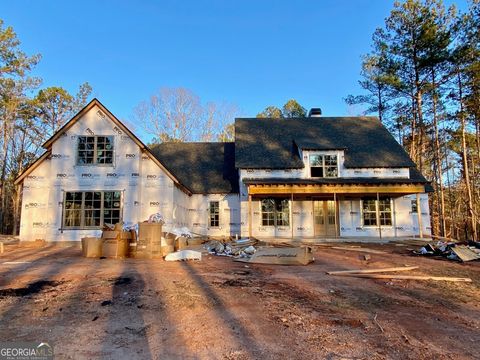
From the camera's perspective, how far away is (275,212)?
1956cm

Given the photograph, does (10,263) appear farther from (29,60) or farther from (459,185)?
(459,185)

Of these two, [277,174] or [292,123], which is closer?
[277,174]

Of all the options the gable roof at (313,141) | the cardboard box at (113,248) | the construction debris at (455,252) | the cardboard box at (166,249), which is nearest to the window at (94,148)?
the cardboard box at (113,248)

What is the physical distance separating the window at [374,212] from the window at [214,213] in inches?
331

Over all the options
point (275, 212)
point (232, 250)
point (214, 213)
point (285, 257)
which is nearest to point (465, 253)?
point (285, 257)

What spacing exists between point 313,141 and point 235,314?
671 inches

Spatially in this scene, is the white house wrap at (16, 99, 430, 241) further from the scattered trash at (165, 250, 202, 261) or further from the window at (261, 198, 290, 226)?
the scattered trash at (165, 250, 202, 261)

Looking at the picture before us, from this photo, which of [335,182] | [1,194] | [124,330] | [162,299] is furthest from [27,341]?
[1,194]

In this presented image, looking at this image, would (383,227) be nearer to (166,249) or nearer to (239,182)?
(239,182)

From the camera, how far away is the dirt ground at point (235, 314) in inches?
147

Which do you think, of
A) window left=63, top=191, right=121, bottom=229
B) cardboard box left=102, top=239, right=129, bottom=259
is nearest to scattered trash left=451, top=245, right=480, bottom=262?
cardboard box left=102, top=239, right=129, bottom=259

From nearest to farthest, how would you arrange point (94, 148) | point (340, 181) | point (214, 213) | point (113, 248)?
point (113, 248) < point (94, 148) < point (340, 181) < point (214, 213)

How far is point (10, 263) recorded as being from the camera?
9664 millimetres

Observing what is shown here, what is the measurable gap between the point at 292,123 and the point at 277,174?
17.6ft
